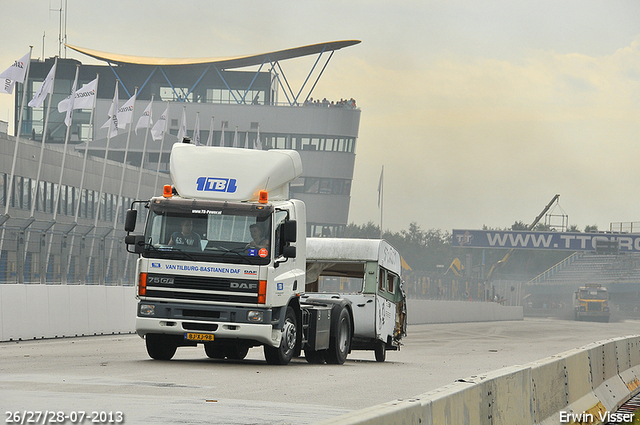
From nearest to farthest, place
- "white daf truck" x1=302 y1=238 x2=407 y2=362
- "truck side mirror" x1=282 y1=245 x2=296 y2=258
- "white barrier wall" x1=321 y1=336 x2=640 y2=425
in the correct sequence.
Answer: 1. "white barrier wall" x1=321 y1=336 x2=640 y2=425
2. "truck side mirror" x1=282 y1=245 x2=296 y2=258
3. "white daf truck" x1=302 y1=238 x2=407 y2=362

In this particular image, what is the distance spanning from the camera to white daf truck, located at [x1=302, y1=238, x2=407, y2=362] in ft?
60.8

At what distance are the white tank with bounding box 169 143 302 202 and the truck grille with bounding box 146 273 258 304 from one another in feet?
4.20

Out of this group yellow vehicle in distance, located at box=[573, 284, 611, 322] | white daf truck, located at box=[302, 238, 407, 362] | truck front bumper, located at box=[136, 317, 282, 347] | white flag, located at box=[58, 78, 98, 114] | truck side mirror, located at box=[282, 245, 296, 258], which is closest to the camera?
A: truck front bumper, located at box=[136, 317, 282, 347]

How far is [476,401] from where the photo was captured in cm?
661

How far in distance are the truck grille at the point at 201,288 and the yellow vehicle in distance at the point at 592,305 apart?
223 feet

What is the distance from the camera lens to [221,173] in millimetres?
14781

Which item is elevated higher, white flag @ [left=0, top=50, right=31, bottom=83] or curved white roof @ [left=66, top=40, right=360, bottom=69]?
curved white roof @ [left=66, top=40, right=360, bottom=69]

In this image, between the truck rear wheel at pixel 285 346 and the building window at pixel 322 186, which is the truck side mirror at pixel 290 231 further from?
the building window at pixel 322 186

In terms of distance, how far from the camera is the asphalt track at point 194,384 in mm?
8773

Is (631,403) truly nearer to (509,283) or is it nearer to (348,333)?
(348,333)

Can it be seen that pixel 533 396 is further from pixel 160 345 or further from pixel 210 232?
pixel 160 345

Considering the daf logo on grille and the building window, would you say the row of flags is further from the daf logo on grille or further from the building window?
the building window

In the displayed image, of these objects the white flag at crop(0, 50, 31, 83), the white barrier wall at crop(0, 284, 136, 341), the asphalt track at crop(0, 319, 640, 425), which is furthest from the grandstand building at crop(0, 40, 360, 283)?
the asphalt track at crop(0, 319, 640, 425)

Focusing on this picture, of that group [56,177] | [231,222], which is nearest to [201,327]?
[231,222]
